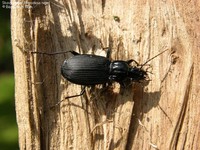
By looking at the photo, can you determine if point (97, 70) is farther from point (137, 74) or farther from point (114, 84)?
point (137, 74)

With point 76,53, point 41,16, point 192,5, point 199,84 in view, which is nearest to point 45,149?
point 76,53

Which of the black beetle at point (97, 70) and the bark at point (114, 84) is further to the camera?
the black beetle at point (97, 70)

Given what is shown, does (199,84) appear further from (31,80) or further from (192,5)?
(31,80)

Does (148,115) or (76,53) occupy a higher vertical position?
(76,53)

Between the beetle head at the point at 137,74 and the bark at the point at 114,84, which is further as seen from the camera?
the beetle head at the point at 137,74

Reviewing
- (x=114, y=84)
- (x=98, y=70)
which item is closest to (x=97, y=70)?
(x=98, y=70)
